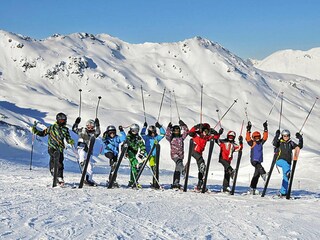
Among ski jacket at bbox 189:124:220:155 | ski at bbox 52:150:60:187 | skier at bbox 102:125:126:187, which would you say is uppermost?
ski jacket at bbox 189:124:220:155

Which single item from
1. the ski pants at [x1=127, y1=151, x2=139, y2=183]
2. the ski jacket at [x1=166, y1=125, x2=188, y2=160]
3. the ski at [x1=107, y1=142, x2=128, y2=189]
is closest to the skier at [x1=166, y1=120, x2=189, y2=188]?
the ski jacket at [x1=166, y1=125, x2=188, y2=160]

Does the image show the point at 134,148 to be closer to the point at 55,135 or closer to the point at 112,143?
the point at 112,143

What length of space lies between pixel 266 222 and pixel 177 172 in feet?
16.3

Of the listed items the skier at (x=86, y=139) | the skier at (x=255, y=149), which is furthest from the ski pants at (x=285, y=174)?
the skier at (x=86, y=139)

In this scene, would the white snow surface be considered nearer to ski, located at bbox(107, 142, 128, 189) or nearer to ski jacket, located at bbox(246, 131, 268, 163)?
ski, located at bbox(107, 142, 128, 189)

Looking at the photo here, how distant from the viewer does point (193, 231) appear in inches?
260

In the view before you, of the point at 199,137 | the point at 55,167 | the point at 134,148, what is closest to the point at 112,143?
the point at 134,148

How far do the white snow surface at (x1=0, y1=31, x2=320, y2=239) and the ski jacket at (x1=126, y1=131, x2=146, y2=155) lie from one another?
3.37 feet

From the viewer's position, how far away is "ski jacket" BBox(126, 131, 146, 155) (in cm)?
1211

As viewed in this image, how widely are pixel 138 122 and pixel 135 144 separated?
1639 inches

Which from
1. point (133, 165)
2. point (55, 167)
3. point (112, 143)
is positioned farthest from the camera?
point (112, 143)

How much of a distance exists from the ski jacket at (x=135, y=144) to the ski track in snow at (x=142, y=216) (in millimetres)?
1987

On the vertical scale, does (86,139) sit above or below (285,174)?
above

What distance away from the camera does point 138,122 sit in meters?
53.8
